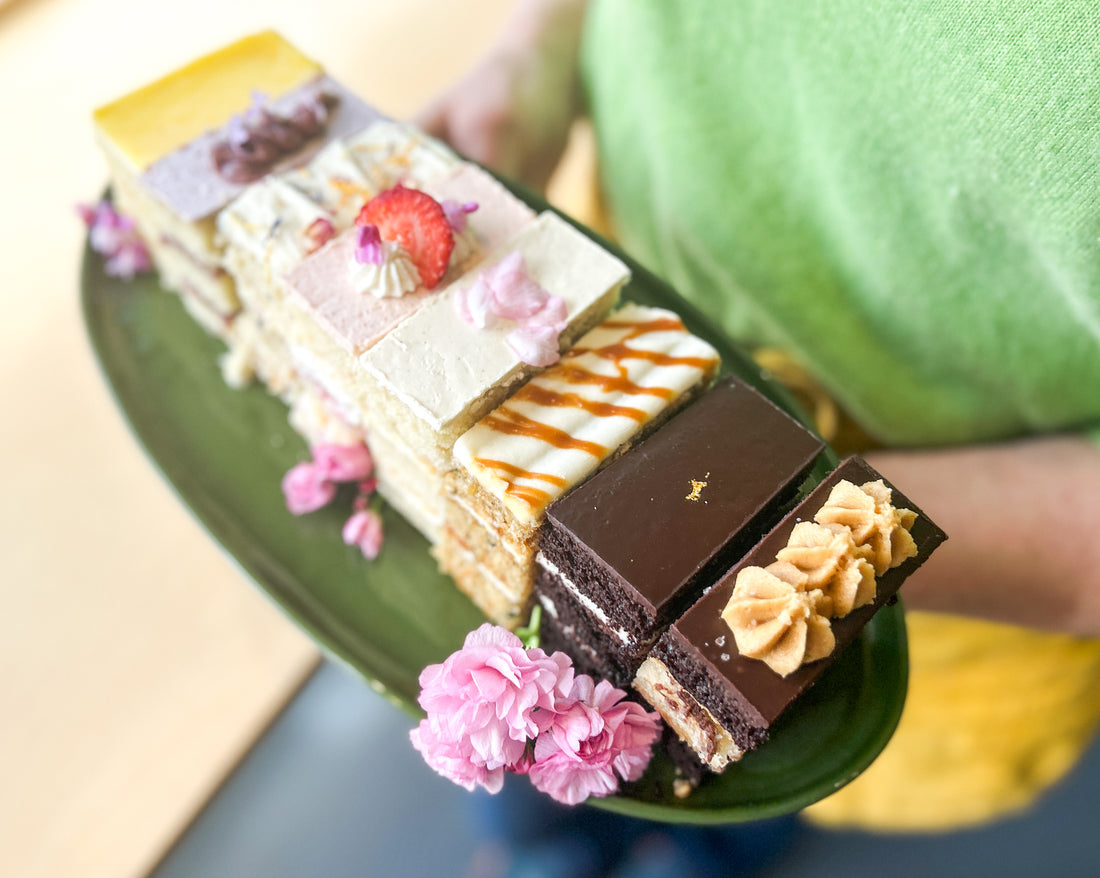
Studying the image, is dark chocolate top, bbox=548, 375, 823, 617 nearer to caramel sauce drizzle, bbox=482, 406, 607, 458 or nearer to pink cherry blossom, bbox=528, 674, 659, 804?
caramel sauce drizzle, bbox=482, 406, 607, 458

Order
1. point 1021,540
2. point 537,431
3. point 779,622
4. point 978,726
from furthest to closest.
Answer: point 978,726 → point 1021,540 → point 537,431 → point 779,622

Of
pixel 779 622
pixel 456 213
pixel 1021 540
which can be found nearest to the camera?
pixel 779 622

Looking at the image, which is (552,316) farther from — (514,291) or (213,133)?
(213,133)

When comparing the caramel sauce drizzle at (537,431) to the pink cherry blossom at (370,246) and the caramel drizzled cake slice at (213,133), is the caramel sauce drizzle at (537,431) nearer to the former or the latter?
the pink cherry blossom at (370,246)

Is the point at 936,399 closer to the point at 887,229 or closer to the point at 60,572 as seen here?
the point at 887,229

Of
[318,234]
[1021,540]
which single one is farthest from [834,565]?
[318,234]

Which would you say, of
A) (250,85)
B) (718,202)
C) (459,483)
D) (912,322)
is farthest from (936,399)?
(250,85)

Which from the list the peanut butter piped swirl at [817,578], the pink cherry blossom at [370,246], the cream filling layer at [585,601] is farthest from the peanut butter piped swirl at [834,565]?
the pink cherry blossom at [370,246]

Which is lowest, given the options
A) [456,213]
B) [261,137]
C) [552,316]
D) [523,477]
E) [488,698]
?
[488,698]
